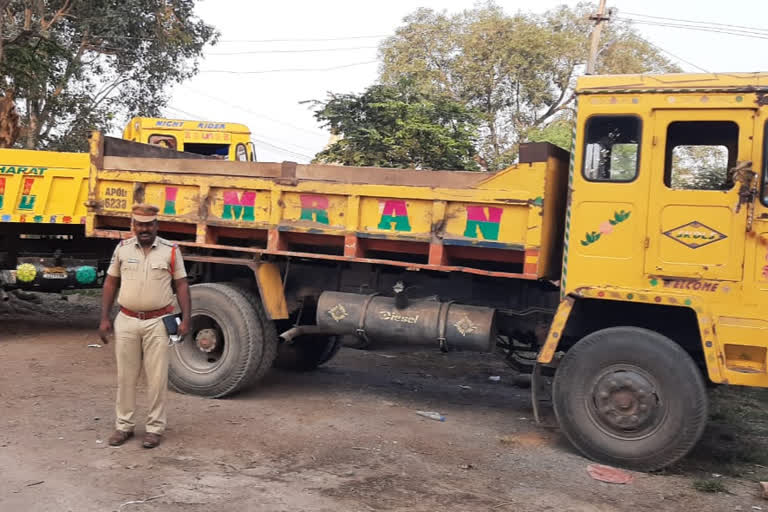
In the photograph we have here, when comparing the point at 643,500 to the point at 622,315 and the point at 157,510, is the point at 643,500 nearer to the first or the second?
the point at 622,315

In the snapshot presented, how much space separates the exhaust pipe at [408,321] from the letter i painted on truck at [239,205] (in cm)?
93

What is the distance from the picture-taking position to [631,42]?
87.6 feet

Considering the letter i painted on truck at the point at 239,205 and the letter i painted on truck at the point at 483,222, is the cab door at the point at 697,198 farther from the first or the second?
the letter i painted on truck at the point at 239,205

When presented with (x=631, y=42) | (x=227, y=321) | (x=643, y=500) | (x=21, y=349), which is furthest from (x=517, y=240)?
(x=631, y=42)

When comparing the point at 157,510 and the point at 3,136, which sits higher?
the point at 3,136

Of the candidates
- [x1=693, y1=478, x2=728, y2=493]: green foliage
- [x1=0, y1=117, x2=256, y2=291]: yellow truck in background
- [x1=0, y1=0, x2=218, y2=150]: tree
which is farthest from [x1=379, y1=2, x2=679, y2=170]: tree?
[x1=693, y1=478, x2=728, y2=493]: green foliage

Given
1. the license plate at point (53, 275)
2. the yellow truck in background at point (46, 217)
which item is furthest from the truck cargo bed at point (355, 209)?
the license plate at point (53, 275)

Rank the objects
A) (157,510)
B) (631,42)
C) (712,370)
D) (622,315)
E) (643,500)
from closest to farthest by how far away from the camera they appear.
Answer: (157,510), (643,500), (712,370), (622,315), (631,42)

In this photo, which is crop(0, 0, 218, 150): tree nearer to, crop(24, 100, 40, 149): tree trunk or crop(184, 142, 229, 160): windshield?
crop(24, 100, 40, 149): tree trunk

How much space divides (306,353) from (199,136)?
18.5 ft

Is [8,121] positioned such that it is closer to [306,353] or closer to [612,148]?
[306,353]

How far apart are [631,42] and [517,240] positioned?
24.1m

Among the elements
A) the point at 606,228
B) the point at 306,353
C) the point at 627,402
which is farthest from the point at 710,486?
the point at 306,353

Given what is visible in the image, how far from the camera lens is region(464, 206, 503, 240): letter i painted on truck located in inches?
212
